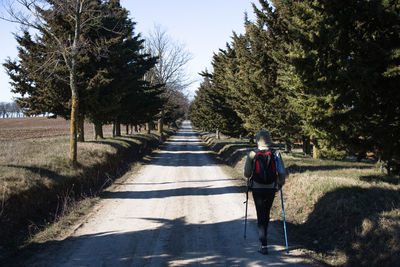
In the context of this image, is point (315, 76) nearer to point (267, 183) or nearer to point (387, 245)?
point (267, 183)

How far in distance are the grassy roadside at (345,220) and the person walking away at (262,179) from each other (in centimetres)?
107

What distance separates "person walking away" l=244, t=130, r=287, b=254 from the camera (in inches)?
205

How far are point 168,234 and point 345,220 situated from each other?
378 centimetres

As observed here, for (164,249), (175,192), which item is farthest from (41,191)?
(164,249)

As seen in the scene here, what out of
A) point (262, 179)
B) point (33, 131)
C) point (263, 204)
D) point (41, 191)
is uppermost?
point (33, 131)

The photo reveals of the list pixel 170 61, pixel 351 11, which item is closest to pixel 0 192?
pixel 351 11

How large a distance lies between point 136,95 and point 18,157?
1424cm

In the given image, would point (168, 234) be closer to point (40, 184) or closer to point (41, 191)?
point (41, 191)

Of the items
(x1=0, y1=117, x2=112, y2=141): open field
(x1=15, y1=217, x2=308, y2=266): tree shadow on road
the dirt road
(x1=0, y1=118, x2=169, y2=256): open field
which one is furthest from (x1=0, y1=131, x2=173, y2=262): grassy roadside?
(x1=0, y1=117, x2=112, y2=141): open field

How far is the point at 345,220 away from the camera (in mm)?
5914

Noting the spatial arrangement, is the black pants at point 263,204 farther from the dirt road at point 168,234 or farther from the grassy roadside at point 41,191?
the grassy roadside at point 41,191

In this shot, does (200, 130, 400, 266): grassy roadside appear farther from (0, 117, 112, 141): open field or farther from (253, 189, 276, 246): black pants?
(0, 117, 112, 141): open field

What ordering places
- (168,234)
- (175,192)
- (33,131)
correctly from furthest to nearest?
(33,131), (175,192), (168,234)

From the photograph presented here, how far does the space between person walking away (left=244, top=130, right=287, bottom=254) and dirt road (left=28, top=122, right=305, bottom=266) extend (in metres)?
0.54
